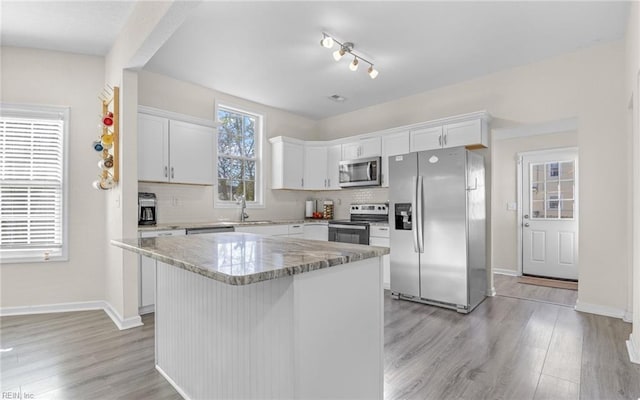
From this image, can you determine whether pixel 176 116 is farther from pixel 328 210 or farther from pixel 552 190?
pixel 552 190

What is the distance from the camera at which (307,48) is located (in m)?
3.33

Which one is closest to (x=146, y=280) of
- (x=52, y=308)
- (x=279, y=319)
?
(x=52, y=308)

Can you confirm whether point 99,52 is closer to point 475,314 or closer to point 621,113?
point 475,314

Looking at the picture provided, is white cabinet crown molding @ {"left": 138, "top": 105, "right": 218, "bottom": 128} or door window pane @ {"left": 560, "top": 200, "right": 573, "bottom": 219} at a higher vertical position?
white cabinet crown molding @ {"left": 138, "top": 105, "right": 218, "bottom": 128}

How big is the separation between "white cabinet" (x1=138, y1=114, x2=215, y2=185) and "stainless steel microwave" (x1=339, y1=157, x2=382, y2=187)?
1993mm

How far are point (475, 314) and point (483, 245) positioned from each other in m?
0.91

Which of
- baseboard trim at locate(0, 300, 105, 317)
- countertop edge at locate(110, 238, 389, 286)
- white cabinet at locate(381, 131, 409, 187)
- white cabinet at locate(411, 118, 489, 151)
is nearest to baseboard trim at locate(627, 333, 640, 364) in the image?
countertop edge at locate(110, 238, 389, 286)

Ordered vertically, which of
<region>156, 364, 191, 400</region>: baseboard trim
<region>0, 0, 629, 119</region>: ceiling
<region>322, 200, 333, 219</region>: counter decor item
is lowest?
<region>156, 364, 191, 400</region>: baseboard trim

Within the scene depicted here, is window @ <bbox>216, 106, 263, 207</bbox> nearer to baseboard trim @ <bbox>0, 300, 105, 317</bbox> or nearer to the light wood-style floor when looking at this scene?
baseboard trim @ <bbox>0, 300, 105, 317</bbox>

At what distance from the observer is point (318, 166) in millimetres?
Result: 5445

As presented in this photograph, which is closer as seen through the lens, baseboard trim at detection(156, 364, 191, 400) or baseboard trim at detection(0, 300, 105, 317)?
baseboard trim at detection(156, 364, 191, 400)

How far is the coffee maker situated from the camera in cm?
358

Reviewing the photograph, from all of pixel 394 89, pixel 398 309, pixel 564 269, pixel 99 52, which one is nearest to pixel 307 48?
Result: pixel 394 89

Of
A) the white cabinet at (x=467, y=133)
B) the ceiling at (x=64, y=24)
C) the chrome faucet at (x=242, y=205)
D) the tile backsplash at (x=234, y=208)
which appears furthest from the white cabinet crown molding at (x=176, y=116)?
the white cabinet at (x=467, y=133)
